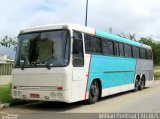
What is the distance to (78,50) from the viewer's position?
14242 mm

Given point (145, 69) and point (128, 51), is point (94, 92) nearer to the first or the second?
point (128, 51)

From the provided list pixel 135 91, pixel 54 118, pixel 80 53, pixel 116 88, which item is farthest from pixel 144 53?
pixel 54 118

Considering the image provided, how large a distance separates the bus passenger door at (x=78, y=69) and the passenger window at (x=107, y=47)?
8.71 ft

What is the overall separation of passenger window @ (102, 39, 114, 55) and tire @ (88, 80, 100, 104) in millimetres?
1765

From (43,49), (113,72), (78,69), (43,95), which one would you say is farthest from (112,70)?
(43,95)

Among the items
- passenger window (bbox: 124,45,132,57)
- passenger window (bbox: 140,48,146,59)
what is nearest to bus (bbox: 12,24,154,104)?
passenger window (bbox: 124,45,132,57)

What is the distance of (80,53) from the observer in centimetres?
1445

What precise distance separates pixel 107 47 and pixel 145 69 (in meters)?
8.24

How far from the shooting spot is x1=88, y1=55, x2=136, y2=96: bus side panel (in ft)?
52.7

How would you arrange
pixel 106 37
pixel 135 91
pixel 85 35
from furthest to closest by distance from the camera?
pixel 135 91
pixel 106 37
pixel 85 35

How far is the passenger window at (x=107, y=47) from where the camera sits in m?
17.2

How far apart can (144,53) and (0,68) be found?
9.26m

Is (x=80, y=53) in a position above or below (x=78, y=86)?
above

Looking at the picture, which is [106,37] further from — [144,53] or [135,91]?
[144,53]
